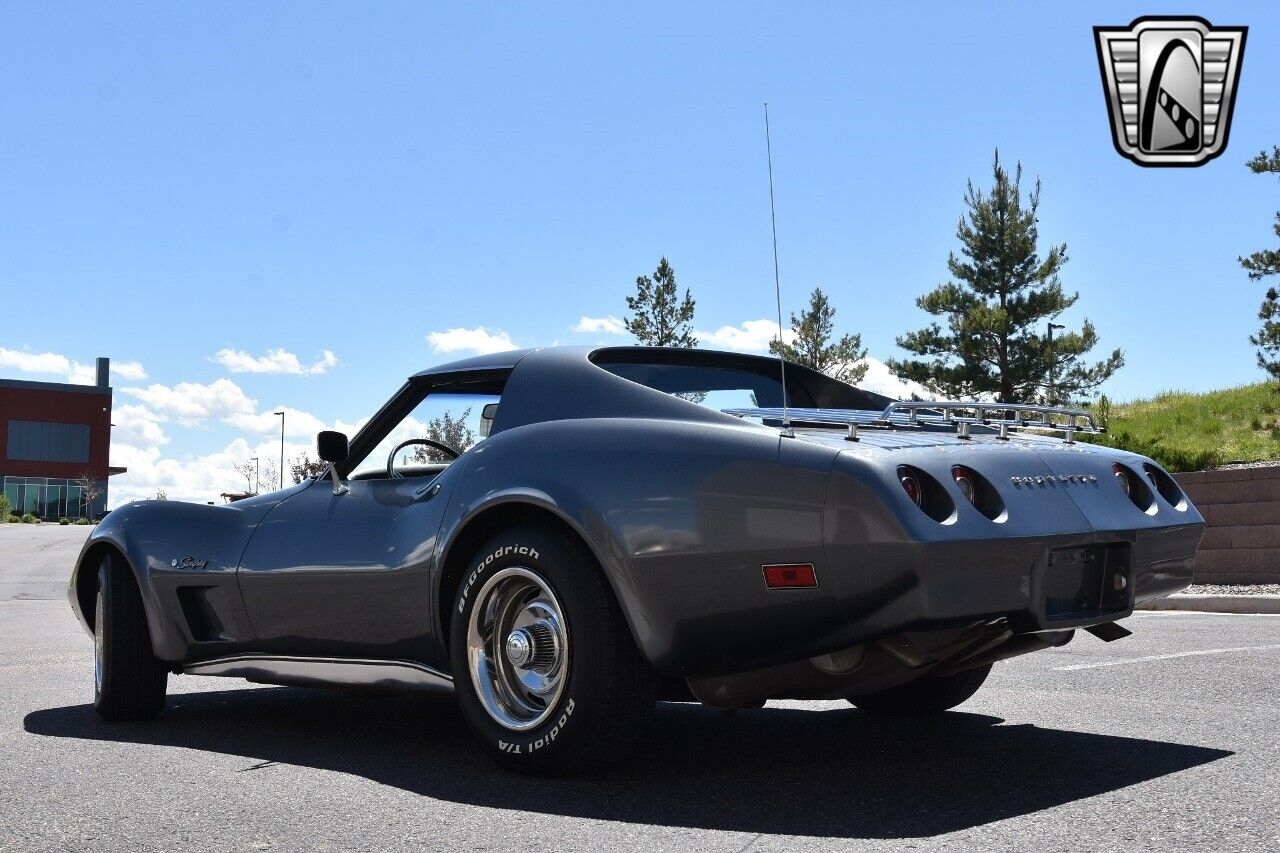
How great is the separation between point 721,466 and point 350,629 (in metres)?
1.66

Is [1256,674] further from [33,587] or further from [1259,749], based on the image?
[33,587]

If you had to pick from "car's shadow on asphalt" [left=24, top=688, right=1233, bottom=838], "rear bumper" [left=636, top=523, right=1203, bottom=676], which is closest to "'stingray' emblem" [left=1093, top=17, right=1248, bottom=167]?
"car's shadow on asphalt" [left=24, top=688, right=1233, bottom=838]

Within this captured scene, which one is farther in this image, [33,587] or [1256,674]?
[33,587]

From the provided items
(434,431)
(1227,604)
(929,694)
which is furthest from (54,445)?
(929,694)

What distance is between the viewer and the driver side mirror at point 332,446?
4.93 meters

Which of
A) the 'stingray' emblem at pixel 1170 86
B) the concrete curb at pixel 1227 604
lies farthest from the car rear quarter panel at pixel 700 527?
the concrete curb at pixel 1227 604

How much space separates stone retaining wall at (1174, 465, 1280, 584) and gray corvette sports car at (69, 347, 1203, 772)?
1099 centimetres

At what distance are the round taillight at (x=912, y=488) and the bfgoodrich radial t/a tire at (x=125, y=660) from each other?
3429 millimetres

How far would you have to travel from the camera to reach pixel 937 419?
186 inches

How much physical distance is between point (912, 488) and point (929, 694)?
1.81 meters

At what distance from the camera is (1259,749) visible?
420cm

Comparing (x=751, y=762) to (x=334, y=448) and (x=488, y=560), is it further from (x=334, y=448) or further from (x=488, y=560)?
(x=334, y=448)

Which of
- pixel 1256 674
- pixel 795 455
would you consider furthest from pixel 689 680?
pixel 1256 674

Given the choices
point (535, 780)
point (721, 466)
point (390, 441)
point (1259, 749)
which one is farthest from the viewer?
point (390, 441)
